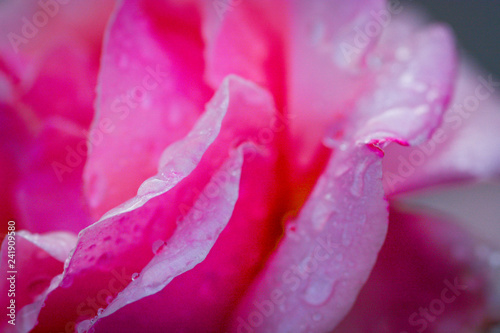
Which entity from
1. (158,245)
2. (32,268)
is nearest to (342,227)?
(158,245)

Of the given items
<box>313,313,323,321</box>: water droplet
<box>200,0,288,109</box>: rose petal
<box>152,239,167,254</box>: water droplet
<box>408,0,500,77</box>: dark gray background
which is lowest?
<box>152,239,167,254</box>: water droplet

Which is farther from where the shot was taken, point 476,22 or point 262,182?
point 476,22

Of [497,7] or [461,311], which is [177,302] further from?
[497,7]

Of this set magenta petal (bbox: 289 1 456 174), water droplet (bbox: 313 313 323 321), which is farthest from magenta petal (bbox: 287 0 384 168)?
water droplet (bbox: 313 313 323 321)

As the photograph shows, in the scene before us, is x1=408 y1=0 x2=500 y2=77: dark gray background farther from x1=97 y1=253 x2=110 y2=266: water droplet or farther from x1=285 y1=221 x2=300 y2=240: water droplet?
x1=97 y1=253 x2=110 y2=266: water droplet

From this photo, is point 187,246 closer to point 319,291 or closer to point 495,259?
point 319,291

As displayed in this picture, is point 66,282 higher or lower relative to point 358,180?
lower

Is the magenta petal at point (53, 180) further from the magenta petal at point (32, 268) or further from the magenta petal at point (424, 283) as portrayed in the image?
the magenta petal at point (424, 283)
